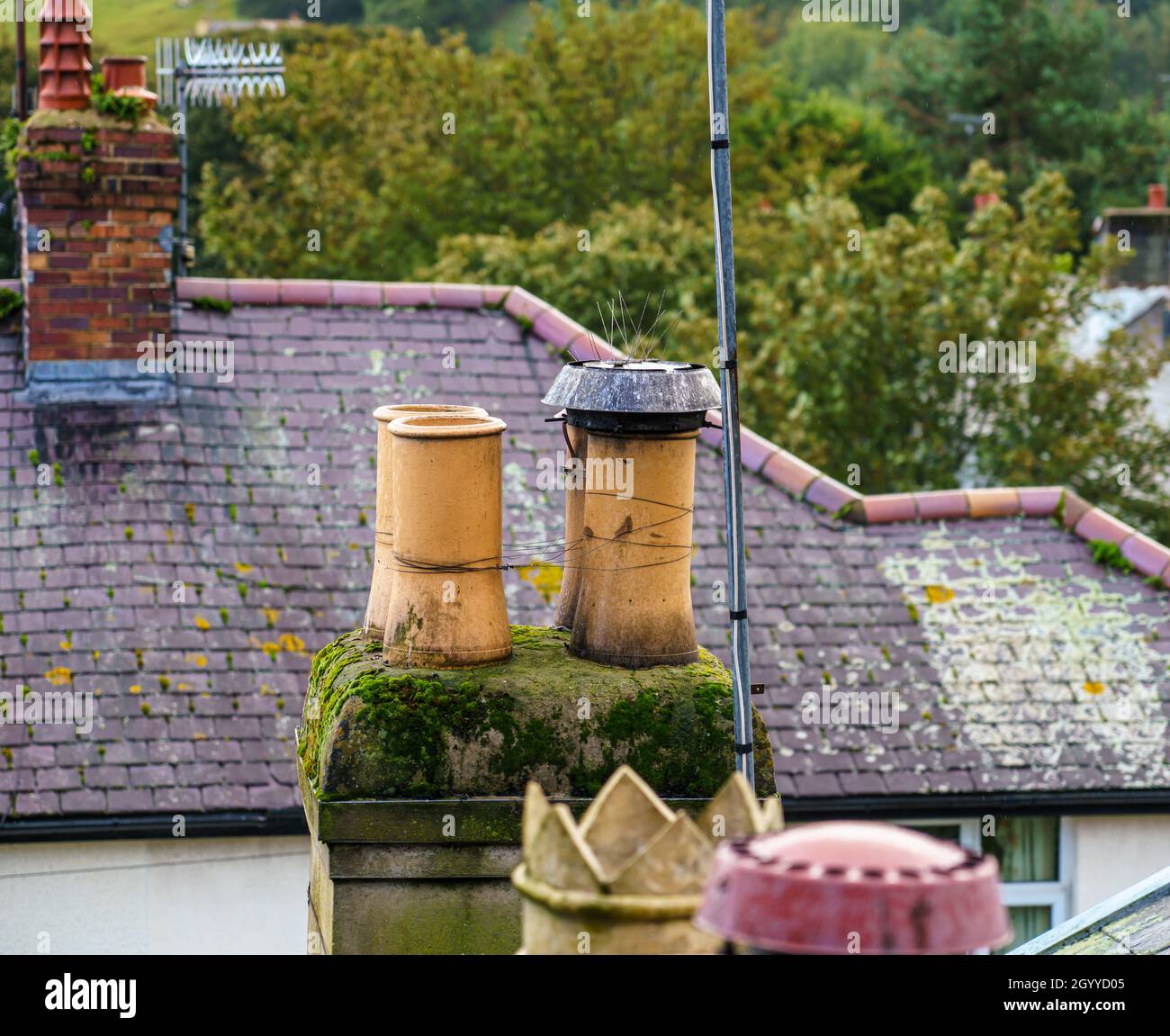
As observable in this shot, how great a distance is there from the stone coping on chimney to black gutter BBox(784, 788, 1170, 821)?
1.83 metres

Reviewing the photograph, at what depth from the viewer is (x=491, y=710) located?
11.4 feet

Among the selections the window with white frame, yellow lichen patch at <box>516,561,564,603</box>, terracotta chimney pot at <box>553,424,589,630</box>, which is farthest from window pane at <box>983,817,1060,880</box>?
terracotta chimney pot at <box>553,424,589,630</box>

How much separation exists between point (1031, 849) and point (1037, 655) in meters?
1.15

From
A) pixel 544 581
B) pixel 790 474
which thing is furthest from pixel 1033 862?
pixel 544 581

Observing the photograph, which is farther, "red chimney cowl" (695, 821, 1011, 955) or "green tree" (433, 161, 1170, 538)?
"green tree" (433, 161, 1170, 538)

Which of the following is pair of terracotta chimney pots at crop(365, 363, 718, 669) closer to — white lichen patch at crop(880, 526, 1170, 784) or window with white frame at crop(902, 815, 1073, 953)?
white lichen patch at crop(880, 526, 1170, 784)

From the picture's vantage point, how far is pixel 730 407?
355 cm

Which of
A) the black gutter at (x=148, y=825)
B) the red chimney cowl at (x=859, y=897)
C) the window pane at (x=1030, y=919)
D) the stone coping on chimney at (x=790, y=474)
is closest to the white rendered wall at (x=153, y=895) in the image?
the black gutter at (x=148, y=825)

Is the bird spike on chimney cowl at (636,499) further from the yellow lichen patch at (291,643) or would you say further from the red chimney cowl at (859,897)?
the yellow lichen patch at (291,643)

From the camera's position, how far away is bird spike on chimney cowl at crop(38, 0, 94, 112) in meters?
11.5

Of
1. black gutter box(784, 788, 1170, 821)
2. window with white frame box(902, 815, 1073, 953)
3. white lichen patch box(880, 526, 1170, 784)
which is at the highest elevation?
white lichen patch box(880, 526, 1170, 784)

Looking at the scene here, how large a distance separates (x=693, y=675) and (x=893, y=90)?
166 ft

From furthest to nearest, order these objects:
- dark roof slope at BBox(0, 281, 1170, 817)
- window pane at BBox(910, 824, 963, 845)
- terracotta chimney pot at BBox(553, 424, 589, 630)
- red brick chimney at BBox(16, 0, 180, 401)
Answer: red brick chimney at BBox(16, 0, 180, 401)
window pane at BBox(910, 824, 963, 845)
dark roof slope at BBox(0, 281, 1170, 817)
terracotta chimney pot at BBox(553, 424, 589, 630)

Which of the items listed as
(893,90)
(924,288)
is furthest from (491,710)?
(893,90)
